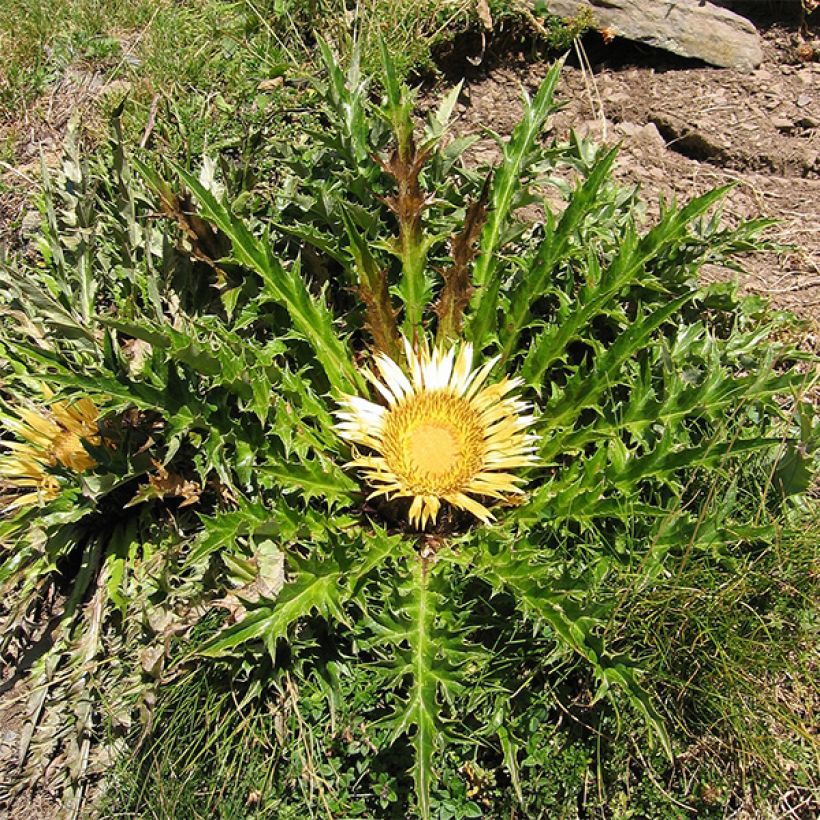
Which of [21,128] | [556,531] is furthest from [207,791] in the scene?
[21,128]

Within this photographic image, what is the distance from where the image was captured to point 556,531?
271cm

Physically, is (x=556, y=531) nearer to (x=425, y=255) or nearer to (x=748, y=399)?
(x=748, y=399)

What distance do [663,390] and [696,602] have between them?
0.73 metres

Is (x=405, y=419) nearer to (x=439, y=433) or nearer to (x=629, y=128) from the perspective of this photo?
(x=439, y=433)

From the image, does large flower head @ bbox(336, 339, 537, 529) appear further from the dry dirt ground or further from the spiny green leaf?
the dry dirt ground

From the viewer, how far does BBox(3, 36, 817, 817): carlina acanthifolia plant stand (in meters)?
2.48

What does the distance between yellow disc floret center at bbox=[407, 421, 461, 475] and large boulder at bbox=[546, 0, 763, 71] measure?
2.47 meters

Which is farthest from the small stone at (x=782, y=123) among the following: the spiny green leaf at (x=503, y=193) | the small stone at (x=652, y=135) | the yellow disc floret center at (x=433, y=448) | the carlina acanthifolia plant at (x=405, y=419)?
the yellow disc floret center at (x=433, y=448)

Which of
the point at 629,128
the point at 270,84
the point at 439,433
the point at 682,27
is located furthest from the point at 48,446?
the point at 682,27

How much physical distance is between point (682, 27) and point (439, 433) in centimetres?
266

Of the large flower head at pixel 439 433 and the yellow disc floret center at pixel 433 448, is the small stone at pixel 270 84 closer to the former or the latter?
the large flower head at pixel 439 433

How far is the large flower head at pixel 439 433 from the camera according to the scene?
269cm

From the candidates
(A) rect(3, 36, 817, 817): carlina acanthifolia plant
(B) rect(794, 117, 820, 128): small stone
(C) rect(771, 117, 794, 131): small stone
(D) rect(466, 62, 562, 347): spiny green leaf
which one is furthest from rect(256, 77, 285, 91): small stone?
(B) rect(794, 117, 820, 128): small stone

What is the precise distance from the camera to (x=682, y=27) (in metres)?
4.12
